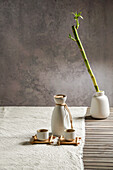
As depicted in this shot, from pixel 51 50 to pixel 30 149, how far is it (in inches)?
61.0

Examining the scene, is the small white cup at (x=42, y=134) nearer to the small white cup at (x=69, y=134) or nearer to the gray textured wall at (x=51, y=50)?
the small white cup at (x=69, y=134)

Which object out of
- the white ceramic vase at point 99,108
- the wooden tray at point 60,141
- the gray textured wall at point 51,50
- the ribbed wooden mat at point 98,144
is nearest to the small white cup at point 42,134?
the wooden tray at point 60,141

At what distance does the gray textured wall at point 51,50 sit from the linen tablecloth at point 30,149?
838mm

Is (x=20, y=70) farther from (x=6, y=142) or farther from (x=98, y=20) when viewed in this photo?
(x=6, y=142)

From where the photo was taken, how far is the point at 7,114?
2100mm

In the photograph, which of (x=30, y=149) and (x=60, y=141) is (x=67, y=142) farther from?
(x=30, y=149)

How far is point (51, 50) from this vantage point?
9.25 feet

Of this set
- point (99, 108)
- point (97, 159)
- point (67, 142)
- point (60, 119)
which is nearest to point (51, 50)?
point (99, 108)

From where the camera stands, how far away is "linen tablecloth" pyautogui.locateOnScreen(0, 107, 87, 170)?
1214 mm

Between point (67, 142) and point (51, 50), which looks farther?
point (51, 50)

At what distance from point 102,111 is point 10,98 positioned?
1.25 metres

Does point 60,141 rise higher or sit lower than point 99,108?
lower

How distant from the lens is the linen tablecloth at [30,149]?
3.98 feet

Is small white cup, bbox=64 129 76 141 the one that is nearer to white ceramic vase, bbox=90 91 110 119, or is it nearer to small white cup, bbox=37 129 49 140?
small white cup, bbox=37 129 49 140
